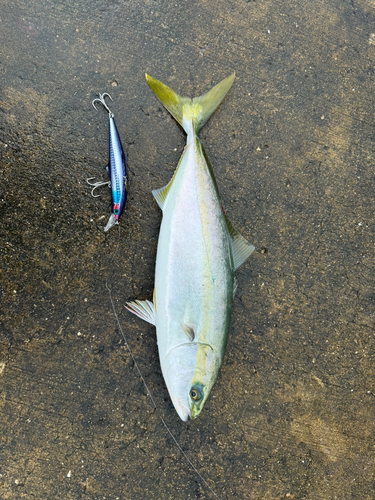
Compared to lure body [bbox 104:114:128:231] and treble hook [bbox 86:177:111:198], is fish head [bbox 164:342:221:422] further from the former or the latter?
treble hook [bbox 86:177:111:198]

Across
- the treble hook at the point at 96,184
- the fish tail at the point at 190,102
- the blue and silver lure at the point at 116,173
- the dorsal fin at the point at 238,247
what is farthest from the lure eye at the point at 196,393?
the fish tail at the point at 190,102

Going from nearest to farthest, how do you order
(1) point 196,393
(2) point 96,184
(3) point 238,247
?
1. (1) point 196,393
2. (3) point 238,247
3. (2) point 96,184

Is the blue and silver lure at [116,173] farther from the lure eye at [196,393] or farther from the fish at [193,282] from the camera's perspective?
the lure eye at [196,393]

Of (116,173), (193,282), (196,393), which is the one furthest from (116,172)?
(196,393)

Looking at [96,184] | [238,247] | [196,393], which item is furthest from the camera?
[96,184]

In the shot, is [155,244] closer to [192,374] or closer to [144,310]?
[144,310]

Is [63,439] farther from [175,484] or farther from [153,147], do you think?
[153,147]
